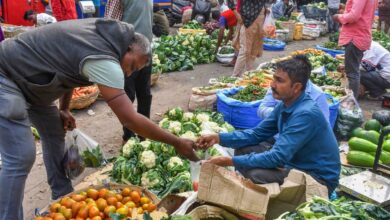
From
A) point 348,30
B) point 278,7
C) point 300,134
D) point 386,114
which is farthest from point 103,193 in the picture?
point 278,7

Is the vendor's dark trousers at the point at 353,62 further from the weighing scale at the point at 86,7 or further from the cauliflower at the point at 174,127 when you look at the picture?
the weighing scale at the point at 86,7

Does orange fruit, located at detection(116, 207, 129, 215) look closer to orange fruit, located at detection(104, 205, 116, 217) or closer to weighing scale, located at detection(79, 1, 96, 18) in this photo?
orange fruit, located at detection(104, 205, 116, 217)

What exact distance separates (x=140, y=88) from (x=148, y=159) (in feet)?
3.83

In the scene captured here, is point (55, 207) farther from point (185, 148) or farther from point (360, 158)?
point (360, 158)

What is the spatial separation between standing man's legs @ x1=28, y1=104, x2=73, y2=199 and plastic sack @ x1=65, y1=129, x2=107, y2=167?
131 mm

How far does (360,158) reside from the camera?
15.5ft

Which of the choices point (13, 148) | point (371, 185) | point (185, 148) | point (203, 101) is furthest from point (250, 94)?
point (13, 148)

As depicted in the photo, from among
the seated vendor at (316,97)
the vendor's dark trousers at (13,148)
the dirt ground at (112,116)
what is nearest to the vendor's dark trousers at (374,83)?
the dirt ground at (112,116)

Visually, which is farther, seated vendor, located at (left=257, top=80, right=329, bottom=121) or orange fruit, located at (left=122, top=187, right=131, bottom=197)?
seated vendor, located at (left=257, top=80, right=329, bottom=121)

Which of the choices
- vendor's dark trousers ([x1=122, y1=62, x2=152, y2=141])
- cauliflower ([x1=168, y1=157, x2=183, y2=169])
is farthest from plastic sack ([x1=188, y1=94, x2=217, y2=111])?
cauliflower ([x1=168, y1=157, x2=183, y2=169])

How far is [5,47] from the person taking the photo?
2771mm

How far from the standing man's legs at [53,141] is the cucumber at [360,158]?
3088 mm

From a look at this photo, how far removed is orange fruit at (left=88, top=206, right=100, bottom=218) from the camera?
2830 millimetres

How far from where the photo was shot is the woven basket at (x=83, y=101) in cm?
591
